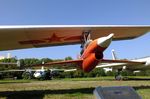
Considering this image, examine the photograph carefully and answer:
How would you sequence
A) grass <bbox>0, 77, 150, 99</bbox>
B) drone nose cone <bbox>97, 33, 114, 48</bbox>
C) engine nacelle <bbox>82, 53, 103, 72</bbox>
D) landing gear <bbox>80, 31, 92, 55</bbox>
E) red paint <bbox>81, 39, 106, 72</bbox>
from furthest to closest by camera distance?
1. landing gear <bbox>80, 31, 92, 55</bbox>
2. engine nacelle <bbox>82, 53, 103, 72</bbox>
3. red paint <bbox>81, 39, 106, 72</bbox>
4. drone nose cone <bbox>97, 33, 114, 48</bbox>
5. grass <bbox>0, 77, 150, 99</bbox>

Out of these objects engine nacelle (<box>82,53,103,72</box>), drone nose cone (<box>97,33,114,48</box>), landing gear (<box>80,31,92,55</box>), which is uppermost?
landing gear (<box>80,31,92,55</box>)

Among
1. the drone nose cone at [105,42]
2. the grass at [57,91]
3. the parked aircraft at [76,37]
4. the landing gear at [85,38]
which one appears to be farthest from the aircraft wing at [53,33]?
the grass at [57,91]

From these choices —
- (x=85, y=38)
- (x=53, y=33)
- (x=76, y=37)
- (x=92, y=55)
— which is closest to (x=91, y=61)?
(x=92, y=55)

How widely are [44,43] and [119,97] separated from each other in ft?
44.3

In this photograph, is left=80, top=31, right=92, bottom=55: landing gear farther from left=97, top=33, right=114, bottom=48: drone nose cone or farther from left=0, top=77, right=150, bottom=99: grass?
left=0, top=77, right=150, bottom=99: grass

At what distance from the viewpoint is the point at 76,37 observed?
16344 mm

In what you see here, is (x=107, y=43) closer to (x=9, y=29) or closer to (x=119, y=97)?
(x=9, y=29)

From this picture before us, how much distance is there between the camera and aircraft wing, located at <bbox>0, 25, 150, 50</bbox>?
14188mm

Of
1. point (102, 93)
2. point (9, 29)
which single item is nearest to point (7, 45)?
point (9, 29)

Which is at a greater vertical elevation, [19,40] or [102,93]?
[19,40]

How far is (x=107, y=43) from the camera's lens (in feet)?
42.3

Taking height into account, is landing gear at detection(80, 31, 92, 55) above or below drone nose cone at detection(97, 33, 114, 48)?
above

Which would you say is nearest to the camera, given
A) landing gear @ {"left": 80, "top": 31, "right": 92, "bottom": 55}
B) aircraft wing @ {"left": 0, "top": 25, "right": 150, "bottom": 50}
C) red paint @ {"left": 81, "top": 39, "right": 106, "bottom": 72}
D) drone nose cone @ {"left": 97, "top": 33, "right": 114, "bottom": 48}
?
drone nose cone @ {"left": 97, "top": 33, "right": 114, "bottom": 48}

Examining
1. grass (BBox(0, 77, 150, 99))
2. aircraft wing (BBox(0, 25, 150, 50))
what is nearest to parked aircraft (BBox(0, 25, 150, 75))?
aircraft wing (BBox(0, 25, 150, 50))
